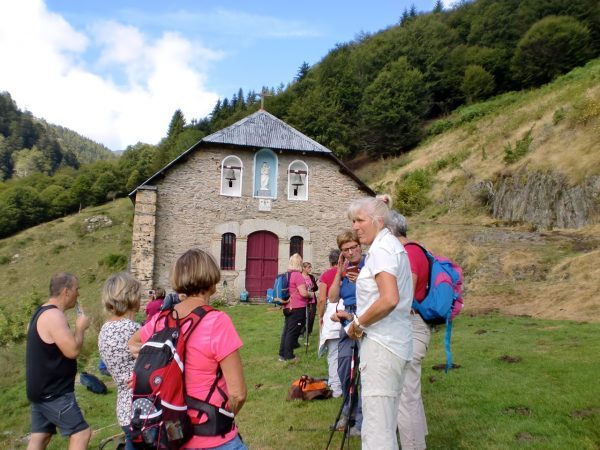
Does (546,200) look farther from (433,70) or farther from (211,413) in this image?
(433,70)

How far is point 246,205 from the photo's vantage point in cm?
1750

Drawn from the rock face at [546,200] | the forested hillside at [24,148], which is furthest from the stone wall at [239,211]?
the forested hillside at [24,148]

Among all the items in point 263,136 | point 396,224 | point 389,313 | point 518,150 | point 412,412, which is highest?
point 518,150

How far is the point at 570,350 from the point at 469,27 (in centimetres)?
5525

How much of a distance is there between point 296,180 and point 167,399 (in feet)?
52.3

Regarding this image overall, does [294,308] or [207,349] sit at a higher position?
[207,349]

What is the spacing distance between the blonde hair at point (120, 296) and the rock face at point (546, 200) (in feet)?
54.9

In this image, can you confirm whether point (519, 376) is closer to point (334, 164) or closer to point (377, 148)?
point (334, 164)

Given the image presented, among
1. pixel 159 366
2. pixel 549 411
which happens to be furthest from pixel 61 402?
pixel 549 411

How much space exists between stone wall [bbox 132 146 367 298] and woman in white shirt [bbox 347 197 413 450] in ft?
46.2

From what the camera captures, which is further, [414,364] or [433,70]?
[433,70]

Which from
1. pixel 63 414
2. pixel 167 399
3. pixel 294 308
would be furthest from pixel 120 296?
pixel 294 308

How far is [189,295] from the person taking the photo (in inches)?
100

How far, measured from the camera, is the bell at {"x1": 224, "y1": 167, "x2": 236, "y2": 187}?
57.0 ft
